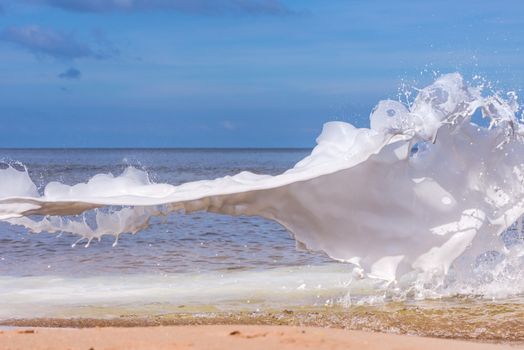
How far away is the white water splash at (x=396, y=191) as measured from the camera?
705cm

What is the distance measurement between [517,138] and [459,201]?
0.81m

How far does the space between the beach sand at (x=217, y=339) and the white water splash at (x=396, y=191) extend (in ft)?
2.78

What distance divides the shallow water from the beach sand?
3.11 feet

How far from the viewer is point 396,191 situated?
311 inches

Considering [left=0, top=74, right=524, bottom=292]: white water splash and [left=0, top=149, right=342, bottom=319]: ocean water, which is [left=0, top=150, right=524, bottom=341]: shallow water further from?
[left=0, top=74, right=524, bottom=292]: white water splash

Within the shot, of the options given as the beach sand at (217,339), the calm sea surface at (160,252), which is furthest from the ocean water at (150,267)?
the beach sand at (217,339)

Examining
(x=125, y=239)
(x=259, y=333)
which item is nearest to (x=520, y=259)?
(x=259, y=333)

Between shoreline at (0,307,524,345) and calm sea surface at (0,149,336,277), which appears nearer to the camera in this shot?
shoreline at (0,307,524,345)

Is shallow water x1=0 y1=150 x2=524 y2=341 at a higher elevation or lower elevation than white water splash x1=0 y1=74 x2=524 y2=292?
lower

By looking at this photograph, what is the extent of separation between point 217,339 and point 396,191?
2359 millimetres

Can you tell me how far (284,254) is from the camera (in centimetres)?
1285

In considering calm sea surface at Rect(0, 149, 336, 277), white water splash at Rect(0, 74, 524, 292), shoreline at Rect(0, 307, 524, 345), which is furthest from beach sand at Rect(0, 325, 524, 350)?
calm sea surface at Rect(0, 149, 336, 277)

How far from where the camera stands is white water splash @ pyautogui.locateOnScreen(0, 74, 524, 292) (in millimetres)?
7047

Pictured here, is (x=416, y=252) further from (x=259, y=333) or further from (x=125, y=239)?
(x=125, y=239)
